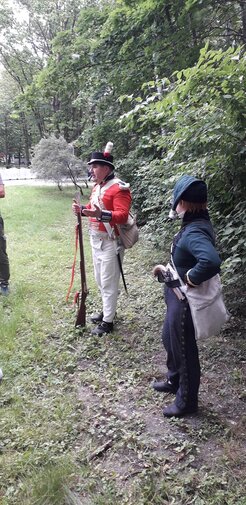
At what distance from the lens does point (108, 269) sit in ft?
13.6

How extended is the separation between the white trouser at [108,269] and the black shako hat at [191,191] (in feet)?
5.30

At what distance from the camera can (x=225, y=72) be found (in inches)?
110

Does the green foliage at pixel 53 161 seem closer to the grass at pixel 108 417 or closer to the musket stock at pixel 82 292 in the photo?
the grass at pixel 108 417

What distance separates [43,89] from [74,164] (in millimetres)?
11604

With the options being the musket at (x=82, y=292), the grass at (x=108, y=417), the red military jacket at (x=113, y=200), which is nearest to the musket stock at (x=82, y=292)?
the musket at (x=82, y=292)

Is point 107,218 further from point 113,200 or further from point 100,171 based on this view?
point 100,171

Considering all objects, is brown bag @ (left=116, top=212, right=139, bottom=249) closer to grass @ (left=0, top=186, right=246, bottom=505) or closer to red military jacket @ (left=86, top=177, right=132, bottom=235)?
red military jacket @ (left=86, top=177, right=132, bottom=235)

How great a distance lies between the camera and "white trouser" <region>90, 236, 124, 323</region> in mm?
4129

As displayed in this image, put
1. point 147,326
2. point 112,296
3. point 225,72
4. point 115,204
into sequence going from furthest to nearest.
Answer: point 147,326 → point 112,296 → point 115,204 → point 225,72

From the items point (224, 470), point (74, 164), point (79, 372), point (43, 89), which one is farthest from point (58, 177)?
point (224, 470)

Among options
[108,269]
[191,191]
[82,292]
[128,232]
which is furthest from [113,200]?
[191,191]

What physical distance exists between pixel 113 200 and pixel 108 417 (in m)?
2.03

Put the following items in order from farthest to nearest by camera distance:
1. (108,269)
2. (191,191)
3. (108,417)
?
1. (108,269)
2. (108,417)
3. (191,191)

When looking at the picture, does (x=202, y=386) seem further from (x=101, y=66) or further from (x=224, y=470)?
(x=101, y=66)
